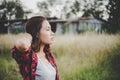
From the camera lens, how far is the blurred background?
102 inches

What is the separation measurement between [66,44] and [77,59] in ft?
0.63

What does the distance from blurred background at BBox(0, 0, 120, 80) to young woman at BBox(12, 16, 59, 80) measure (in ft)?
2.90

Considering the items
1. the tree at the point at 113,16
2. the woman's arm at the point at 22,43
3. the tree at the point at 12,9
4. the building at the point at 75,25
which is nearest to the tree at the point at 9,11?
the tree at the point at 12,9

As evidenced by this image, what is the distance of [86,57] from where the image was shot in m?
2.62

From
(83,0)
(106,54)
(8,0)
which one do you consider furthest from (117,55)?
(8,0)

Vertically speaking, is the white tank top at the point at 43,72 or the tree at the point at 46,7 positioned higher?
the tree at the point at 46,7

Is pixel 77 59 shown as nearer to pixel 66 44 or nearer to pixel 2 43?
pixel 66 44

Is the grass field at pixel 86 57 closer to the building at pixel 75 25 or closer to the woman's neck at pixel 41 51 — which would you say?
the building at pixel 75 25

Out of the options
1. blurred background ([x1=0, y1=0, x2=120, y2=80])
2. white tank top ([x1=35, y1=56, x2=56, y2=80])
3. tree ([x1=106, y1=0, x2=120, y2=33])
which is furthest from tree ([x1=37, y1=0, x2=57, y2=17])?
white tank top ([x1=35, y1=56, x2=56, y2=80])

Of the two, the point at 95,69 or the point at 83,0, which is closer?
the point at 95,69

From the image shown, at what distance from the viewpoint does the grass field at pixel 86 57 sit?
2574mm

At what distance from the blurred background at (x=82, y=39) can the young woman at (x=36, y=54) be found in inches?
34.8

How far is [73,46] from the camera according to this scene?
104 inches

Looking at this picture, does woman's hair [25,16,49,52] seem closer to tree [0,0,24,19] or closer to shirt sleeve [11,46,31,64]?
shirt sleeve [11,46,31,64]
